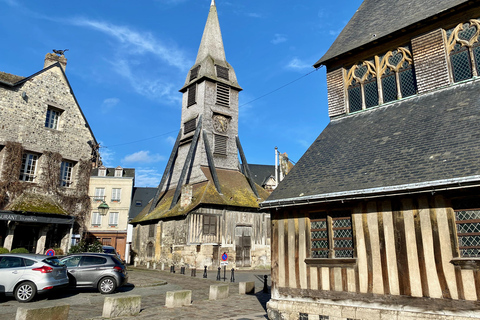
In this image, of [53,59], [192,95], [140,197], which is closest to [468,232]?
[192,95]

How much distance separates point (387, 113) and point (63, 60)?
2602 centimetres

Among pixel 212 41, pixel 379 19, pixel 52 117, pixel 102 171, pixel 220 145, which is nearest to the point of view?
pixel 379 19

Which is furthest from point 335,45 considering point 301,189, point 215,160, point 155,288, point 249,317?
point 215,160

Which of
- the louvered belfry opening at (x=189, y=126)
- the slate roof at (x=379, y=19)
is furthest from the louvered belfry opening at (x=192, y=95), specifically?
the slate roof at (x=379, y=19)

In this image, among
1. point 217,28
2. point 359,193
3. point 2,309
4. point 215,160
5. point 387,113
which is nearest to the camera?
point 359,193

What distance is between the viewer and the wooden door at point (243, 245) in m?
22.3

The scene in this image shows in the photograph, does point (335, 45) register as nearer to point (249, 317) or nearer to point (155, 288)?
point (249, 317)

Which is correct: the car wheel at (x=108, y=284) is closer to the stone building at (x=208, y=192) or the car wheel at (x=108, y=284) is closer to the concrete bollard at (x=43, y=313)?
the concrete bollard at (x=43, y=313)

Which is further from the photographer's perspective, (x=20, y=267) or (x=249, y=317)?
(x=20, y=267)

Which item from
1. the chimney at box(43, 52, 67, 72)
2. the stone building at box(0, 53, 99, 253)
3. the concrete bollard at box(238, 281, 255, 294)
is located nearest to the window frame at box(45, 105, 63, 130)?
the stone building at box(0, 53, 99, 253)

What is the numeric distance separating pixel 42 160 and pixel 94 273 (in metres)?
13.6

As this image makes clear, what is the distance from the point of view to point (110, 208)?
108ft

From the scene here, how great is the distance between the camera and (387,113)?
989 cm

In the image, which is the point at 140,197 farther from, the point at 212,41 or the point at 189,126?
the point at 212,41
